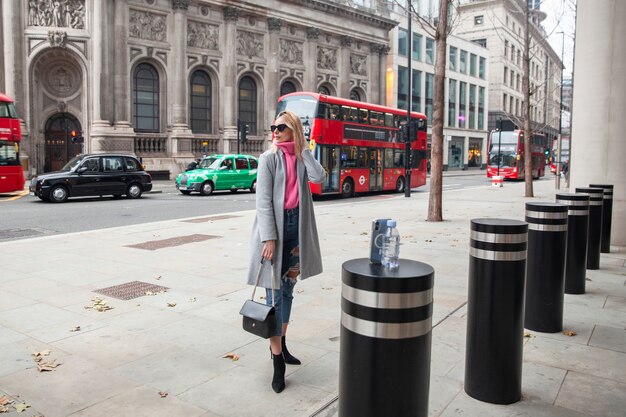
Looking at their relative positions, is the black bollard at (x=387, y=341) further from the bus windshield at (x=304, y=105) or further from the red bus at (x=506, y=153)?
the red bus at (x=506, y=153)

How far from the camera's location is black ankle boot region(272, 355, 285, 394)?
3.88 metres

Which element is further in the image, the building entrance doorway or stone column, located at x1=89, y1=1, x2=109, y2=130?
the building entrance doorway

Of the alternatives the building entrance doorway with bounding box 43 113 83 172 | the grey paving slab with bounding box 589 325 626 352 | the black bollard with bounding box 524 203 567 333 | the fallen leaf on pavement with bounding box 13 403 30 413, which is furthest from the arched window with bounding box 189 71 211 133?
the fallen leaf on pavement with bounding box 13 403 30 413

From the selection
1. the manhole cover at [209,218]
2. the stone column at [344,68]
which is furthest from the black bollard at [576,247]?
the stone column at [344,68]

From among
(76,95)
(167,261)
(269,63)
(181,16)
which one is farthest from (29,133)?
(167,261)

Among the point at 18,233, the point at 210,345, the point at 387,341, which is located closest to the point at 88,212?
the point at 18,233

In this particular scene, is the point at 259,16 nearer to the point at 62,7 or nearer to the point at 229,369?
the point at 62,7

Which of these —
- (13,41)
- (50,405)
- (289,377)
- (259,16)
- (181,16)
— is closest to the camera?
(50,405)

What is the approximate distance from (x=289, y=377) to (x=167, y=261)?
5208 millimetres

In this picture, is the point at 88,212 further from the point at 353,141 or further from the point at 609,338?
the point at 609,338

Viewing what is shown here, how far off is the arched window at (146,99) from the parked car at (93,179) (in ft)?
46.4

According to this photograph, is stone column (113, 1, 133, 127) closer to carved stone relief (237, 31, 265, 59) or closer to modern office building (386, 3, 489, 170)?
carved stone relief (237, 31, 265, 59)

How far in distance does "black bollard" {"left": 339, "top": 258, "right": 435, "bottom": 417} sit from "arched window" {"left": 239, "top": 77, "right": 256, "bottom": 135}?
39.8 metres

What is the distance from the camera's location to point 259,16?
41.2 m
